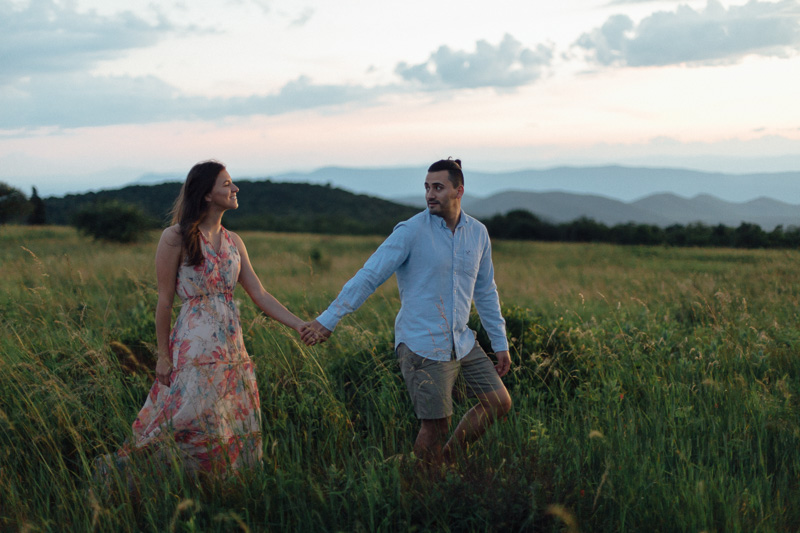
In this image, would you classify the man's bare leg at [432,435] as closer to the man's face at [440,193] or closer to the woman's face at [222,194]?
the man's face at [440,193]

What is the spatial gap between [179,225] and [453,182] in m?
1.81

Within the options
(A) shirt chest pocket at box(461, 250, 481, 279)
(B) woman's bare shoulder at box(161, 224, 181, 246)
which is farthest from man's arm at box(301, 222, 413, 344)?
(B) woman's bare shoulder at box(161, 224, 181, 246)

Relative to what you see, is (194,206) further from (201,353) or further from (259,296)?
(201,353)

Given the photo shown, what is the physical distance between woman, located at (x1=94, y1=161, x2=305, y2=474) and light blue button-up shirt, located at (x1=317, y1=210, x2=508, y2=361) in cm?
66

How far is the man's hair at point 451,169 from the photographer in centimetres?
356

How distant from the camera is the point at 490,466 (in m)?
2.92

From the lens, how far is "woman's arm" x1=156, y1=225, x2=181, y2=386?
3332 mm

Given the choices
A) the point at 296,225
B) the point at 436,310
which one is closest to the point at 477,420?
the point at 436,310

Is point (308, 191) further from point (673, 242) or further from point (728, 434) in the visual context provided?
point (728, 434)

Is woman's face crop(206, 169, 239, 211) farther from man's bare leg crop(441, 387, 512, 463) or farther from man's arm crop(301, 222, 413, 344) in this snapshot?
man's bare leg crop(441, 387, 512, 463)

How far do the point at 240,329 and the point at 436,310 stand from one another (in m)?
1.30

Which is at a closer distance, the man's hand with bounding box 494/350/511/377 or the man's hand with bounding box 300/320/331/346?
the man's hand with bounding box 300/320/331/346

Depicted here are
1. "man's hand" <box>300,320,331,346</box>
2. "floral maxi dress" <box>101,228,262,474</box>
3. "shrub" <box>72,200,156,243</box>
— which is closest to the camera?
"floral maxi dress" <box>101,228,262,474</box>

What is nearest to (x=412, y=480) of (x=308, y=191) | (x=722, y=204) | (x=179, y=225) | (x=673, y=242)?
(x=179, y=225)
